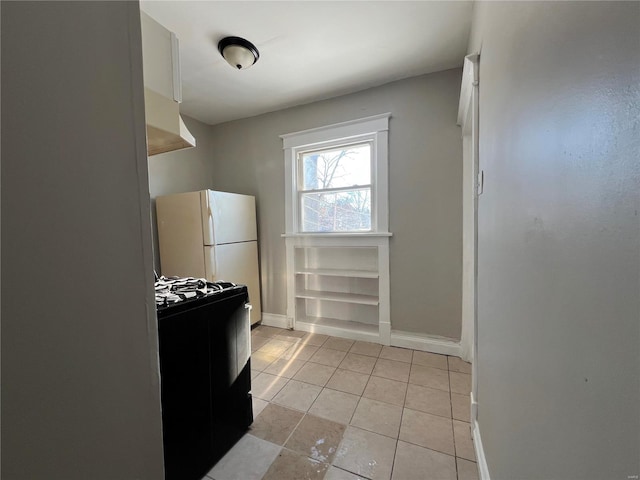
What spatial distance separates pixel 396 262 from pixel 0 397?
2.58 metres

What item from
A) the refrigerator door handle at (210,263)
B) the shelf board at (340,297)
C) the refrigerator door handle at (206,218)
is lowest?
the shelf board at (340,297)

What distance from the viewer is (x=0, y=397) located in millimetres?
384

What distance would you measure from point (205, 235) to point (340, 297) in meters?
1.65

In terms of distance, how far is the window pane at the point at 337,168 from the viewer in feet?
9.22

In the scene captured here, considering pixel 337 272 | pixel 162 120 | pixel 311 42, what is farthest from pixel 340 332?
pixel 311 42

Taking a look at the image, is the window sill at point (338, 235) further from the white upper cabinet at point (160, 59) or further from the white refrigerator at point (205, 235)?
the white upper cabinet at point (160, 59)

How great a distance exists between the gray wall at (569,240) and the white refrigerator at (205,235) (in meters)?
2.55

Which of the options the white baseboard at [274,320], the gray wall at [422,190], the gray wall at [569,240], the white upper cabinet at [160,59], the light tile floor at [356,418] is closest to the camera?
the gray wall at [569,240]

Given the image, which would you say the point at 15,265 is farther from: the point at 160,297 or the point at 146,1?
the point at 146,1

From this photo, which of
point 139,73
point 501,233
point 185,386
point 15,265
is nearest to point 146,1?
point 139,73

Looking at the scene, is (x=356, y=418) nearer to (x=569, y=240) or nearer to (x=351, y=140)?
(x=569, y=240)

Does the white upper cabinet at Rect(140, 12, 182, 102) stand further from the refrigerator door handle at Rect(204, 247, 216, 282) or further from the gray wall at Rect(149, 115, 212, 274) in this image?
the gray wall at Rect(149, 115, 212, 274)

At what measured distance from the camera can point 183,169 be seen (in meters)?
3.22

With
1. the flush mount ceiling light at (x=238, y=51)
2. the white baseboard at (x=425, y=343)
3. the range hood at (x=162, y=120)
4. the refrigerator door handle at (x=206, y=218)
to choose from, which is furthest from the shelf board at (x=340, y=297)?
the flush mount ceiling light at (x=238, y=51)
